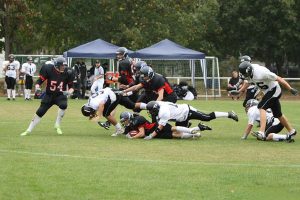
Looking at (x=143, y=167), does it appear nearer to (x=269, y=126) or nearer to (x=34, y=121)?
(x=269, y=126)

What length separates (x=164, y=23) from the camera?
46312 millimetres

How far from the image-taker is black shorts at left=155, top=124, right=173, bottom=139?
54.8 feet

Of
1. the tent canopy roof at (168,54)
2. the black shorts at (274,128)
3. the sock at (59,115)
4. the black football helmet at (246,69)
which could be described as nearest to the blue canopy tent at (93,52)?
the tent canopy roof at (168,54)

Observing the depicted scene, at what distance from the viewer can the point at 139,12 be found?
4603 cm

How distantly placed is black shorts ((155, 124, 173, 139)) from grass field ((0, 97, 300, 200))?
19.2 inches

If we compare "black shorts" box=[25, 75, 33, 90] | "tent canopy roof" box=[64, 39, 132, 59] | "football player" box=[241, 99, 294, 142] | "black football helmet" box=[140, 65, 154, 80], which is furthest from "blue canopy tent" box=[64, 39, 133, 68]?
"football player" box=[241, 99, 294, 142]

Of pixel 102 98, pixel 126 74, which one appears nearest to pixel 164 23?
pixel 126 74

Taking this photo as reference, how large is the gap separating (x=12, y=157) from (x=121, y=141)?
146 inches

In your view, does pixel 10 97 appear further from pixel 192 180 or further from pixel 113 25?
pixel 192 180

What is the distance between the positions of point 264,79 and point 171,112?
2166 mm

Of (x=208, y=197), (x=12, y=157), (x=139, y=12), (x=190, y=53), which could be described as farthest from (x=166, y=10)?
(x=208, y=197)

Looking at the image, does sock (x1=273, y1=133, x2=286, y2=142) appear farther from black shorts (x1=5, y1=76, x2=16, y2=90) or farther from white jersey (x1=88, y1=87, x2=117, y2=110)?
black shorts (x1=5, y1=76, x2=16, y2=90)

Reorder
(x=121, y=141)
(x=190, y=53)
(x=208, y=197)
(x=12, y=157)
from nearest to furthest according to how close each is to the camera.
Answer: (x=208, y=197)
(x=12, y=157)
(x=121, y=141)
(x=190, y=53)

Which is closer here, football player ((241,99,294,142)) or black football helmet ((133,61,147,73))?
football player ((241,99,294,142))
